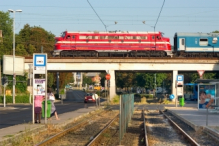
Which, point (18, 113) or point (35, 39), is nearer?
point (18, 113)

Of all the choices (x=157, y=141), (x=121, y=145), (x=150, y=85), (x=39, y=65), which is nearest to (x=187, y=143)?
(x=157, y=141)

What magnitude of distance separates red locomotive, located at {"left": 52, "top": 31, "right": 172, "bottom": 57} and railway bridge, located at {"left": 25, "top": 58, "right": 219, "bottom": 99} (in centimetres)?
108

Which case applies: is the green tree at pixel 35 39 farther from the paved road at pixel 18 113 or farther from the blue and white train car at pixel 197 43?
the paved road at pixel 18 113

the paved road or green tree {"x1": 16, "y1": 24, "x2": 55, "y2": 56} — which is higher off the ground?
green tree {"x1": 16, "y1": 24, "x2": 55, "y2": 56}

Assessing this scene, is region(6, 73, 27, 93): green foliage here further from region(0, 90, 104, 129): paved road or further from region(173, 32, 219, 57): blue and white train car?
region(173, 32, 219, 57): blue and white train car

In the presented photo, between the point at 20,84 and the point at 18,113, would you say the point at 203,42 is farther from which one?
the point at 18,113

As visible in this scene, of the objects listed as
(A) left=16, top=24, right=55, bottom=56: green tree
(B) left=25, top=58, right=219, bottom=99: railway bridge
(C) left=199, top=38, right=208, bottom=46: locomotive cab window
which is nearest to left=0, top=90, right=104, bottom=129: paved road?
(B) left=25, top=58, right=219, bottom=99: railway bridge

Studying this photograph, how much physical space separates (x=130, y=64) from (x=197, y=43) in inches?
382

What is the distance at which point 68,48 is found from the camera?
58312 mm

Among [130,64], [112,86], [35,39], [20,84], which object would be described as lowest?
[112,86]

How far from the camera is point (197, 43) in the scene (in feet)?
193

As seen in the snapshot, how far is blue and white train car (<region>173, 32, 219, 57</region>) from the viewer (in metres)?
58.9

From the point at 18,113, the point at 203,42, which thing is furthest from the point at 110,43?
the point at 18,113

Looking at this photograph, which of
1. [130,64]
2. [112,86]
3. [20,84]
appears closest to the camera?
[112,86]
